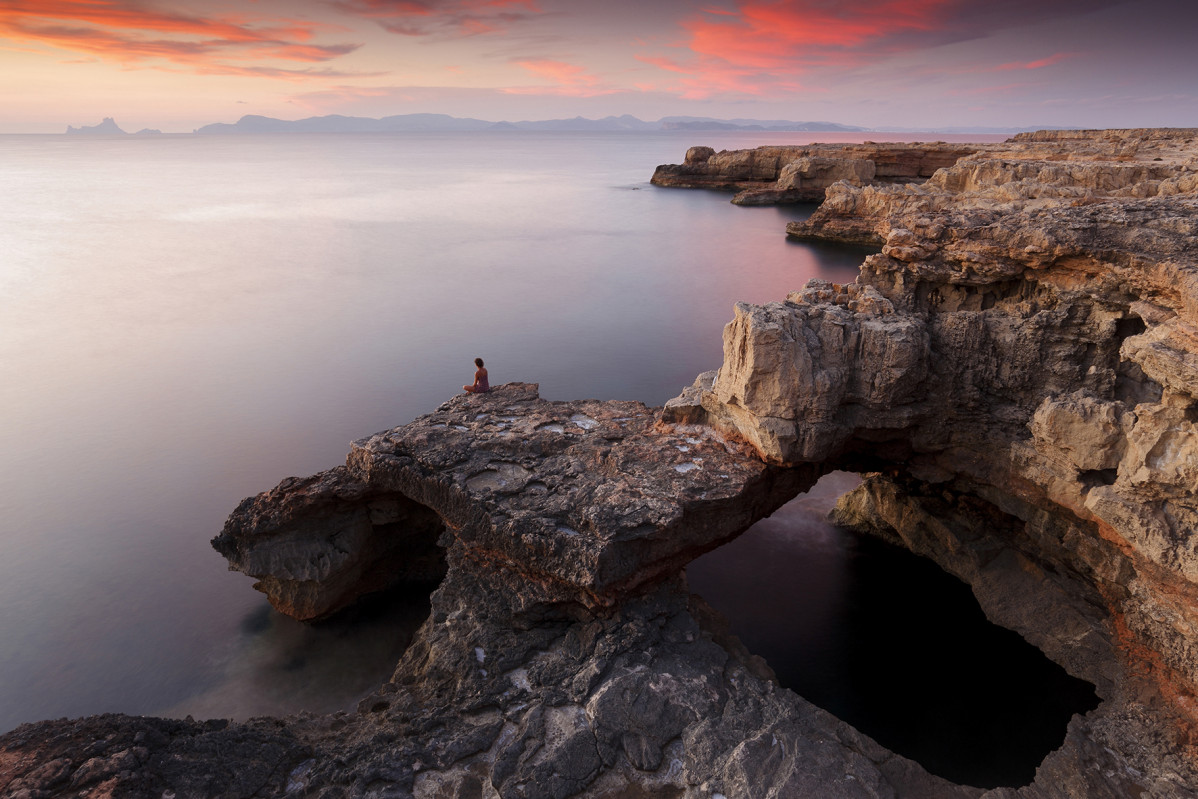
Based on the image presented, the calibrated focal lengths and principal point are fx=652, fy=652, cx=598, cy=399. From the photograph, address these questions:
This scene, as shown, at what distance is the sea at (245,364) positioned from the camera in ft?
32.4

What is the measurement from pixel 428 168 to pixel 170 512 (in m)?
67.1

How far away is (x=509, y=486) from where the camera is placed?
7812 millimetres

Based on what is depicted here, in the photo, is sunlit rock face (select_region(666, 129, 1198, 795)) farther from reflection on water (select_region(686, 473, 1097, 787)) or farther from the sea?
the sea

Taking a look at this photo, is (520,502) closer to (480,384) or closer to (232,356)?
(480,384)

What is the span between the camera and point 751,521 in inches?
340

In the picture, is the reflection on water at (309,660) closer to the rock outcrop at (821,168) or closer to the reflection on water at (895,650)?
the reflection on water at (895,650)

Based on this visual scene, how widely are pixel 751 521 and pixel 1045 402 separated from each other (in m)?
3.71

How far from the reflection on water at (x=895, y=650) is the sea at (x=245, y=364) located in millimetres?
452

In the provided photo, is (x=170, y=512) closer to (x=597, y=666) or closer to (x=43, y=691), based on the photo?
(x=43, y=691)

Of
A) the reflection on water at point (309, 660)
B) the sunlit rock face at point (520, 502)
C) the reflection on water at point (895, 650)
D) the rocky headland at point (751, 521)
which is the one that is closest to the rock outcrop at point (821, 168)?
the reflection on water at point (895, 650)

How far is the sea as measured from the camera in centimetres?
988

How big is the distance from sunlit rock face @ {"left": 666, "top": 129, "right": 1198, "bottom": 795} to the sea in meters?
3.25

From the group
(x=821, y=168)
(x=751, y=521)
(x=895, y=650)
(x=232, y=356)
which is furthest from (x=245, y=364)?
(x=821, y=168)

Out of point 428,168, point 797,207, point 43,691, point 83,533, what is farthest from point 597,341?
point 428,168
